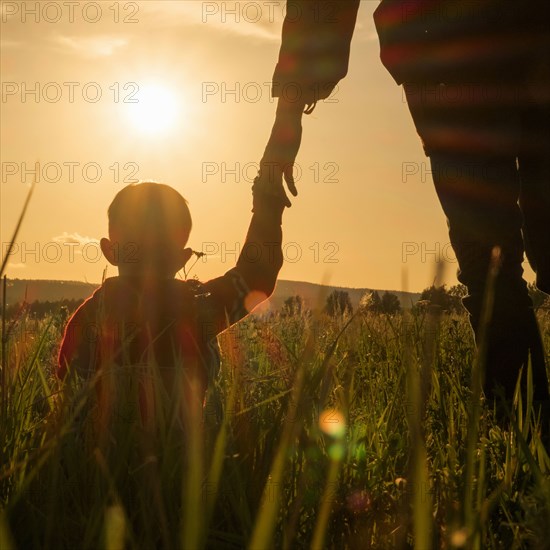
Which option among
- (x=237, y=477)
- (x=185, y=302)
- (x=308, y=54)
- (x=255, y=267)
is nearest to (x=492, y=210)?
(x=308, y=54)

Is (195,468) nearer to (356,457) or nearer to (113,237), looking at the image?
(356,457)

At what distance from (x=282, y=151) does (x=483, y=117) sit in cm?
109

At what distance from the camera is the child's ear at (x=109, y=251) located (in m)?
3.11

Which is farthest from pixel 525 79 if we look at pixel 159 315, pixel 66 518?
pixel 66 518

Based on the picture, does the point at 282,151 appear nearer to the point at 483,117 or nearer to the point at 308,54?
the point at 308,54

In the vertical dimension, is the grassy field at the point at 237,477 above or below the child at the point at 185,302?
below

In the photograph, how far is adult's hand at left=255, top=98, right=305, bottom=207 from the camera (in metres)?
2.87

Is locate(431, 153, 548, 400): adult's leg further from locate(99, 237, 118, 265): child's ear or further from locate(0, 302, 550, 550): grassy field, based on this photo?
locate(99, 237, 118, 265): child's ear

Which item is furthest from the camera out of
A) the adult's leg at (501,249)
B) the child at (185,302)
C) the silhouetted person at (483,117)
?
the adult's leg at (501,249)

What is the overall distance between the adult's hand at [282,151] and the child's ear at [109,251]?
0.70 m

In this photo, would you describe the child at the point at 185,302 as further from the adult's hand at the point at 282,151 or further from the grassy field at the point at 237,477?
the grassy field at the point at 237,477

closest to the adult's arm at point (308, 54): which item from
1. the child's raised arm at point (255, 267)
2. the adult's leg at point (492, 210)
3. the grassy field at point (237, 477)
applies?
the child's raised arm at point (255, 267)

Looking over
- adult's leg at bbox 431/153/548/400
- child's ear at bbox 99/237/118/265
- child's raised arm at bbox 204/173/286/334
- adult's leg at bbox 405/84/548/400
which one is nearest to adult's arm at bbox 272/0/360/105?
child's raised arm at bbox 204/173/286/334

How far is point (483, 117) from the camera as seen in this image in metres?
3.42
